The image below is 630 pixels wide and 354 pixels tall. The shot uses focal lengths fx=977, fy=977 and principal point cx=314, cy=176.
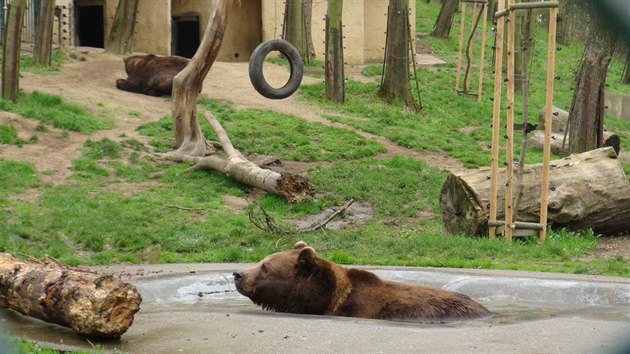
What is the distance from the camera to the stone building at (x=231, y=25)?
35281mm

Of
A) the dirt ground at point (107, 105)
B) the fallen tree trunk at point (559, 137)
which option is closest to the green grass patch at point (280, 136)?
the dirt ground at point (107, 105)

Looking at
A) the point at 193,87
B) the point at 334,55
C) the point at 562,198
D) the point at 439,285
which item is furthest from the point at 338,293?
the point at 334,55

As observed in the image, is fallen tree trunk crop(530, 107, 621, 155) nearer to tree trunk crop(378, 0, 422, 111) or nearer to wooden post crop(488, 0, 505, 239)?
tree trunk crop(378, 0, 422, 111)

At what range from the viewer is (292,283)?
859 cm

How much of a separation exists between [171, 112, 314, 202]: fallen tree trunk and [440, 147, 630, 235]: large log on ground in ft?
12.5

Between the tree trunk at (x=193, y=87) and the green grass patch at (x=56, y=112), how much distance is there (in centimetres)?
222

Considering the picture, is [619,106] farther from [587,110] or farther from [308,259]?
[308,259]

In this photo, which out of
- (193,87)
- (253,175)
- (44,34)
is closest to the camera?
(253,175)

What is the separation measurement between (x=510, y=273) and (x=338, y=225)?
6.29 meters

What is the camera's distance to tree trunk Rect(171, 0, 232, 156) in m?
21.1

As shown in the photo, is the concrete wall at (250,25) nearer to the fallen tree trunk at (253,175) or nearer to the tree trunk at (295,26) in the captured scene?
the tree trunk at (295,26)

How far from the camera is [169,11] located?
35.2m

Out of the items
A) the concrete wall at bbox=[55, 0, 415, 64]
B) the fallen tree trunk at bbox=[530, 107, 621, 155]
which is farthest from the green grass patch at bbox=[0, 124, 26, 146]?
the concrete wall at bbox=[55, 0, 415, 64]

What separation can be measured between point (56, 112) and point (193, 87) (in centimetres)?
337
